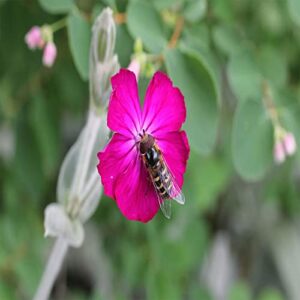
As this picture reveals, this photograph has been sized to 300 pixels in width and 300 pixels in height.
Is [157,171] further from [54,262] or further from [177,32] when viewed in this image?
[177,32]

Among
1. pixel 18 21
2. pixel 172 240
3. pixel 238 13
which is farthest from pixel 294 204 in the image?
pixel 18 21

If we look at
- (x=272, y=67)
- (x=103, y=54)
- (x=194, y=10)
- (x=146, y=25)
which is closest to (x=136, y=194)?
(x=103, y=54)

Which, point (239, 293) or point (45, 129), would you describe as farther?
point (239, 293)

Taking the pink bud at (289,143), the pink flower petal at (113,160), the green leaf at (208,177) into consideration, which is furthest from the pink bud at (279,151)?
the green leaf at (208,177)

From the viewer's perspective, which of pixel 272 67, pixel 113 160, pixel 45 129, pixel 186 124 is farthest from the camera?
pixel 45 129

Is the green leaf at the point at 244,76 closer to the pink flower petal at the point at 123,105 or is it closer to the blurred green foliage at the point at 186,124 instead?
the blurred green foliage at the point at 186,124

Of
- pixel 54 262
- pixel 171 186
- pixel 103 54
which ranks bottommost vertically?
pixel 54 262
